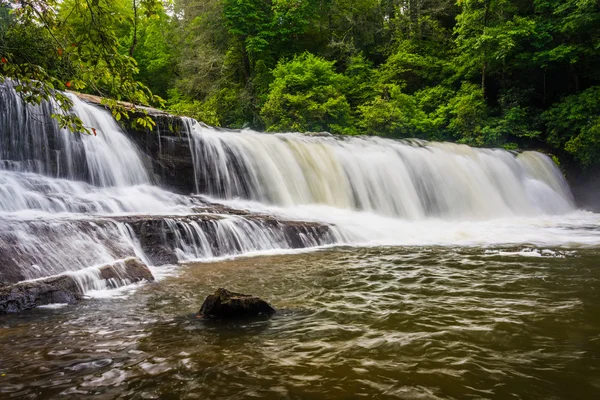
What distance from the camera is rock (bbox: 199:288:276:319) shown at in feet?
13.4

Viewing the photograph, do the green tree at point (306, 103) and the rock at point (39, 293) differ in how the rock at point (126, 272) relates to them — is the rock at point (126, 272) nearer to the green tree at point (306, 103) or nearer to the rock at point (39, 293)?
the rock at point (39, 293)

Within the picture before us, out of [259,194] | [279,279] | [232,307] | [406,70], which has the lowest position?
[279,279]

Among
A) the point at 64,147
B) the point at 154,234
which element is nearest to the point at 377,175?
the point at 154,234

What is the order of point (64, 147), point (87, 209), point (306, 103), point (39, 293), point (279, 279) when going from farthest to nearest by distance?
point (306, 103) < point (64, 147) < point (87, 209) < point (279, 279) < point (39, 293)

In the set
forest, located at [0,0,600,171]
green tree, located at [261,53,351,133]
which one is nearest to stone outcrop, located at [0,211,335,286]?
forest, located at [0,0,600,171]

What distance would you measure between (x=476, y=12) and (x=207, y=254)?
797 inches

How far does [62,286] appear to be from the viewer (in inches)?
198

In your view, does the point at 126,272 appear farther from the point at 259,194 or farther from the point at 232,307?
the point at 259,194

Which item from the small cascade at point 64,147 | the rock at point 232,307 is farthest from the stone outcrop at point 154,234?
the rock at point 232,307

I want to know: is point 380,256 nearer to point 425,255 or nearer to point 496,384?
point 425,255

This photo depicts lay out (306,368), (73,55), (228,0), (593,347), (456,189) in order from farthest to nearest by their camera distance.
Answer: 1. (228,0)
2. (456,189)
3. (73,55)
4. (593,347)
5. (306,368)

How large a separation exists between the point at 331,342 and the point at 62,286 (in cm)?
365

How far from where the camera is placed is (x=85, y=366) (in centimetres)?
295

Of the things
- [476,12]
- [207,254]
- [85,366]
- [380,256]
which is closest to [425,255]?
[380,256]
